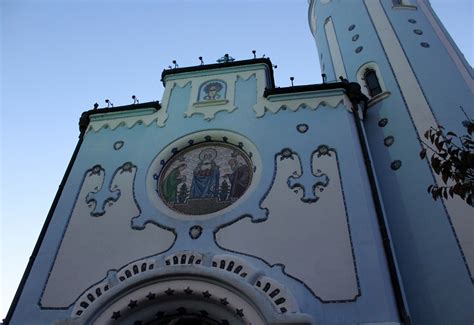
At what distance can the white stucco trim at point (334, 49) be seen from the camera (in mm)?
12453

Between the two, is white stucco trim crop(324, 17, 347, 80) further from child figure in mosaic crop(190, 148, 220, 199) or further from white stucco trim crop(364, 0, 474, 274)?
child figure in mosaic crop(190, 148, 220, 199)

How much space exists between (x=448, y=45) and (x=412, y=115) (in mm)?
3259

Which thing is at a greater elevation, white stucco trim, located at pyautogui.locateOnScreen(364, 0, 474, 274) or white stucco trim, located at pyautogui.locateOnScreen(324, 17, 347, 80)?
white stucco trim, located at pyautogui.locateOnScreen(324, 17, 347, 80)

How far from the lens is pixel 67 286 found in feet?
24.7

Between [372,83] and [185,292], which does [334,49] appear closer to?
[372,83]

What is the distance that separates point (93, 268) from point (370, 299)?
4857mm

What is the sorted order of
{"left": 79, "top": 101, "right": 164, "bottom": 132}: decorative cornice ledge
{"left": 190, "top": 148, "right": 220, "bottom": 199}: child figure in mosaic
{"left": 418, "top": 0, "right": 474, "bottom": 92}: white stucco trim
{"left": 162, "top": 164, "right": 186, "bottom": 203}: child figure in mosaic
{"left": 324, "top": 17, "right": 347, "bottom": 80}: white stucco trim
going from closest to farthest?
{"left": 190, "top": 148, "right": 220, "bottom": 199}: child figure in mosaic → {"left": 162, "top": 164, "right": 186, "bottom": 203}: child figure in mosaic → {"left": 418, "top": 0, "right": 474, "bottom": 92}: white stucco trim → {"left": 79, "top": 101, "right": 164, "bottom": 132}: decorative cornice ledge → {"left": 324, "top": 17, "right": 347, "bottom": 80}: white stucco trim

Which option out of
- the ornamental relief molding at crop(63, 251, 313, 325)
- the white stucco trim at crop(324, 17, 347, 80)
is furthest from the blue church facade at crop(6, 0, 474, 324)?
the white stucco trim at crop(324, 17, 347, 80)

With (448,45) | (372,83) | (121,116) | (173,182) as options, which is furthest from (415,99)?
(121,116)

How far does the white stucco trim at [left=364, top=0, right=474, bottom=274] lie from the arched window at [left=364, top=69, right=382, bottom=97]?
521 mm

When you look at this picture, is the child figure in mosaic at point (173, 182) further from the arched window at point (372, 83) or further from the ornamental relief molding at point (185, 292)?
the arched window at point (372, 83)

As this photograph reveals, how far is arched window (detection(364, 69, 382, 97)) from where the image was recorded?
1101 cm

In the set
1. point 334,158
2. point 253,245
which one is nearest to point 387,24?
point 334,158

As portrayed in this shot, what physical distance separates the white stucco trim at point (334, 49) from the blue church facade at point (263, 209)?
90 cm
